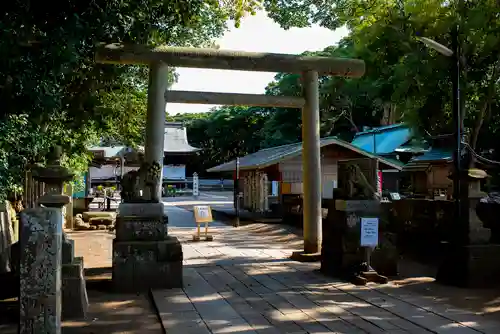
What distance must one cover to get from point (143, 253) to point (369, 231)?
12.6 feet

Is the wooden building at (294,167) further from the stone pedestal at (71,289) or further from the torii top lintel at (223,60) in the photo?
the stone pedestal at (71,289)

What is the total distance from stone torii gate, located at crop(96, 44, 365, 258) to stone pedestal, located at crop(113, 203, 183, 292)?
133cm

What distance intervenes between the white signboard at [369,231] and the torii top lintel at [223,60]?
3.84m

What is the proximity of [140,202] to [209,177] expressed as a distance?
4747 centimetres

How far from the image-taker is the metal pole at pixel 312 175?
10.5 m

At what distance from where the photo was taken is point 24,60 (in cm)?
746

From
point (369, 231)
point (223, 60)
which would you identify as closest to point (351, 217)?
point (369, 231)

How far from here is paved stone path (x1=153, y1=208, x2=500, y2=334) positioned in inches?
231

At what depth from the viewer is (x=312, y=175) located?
10.5 m

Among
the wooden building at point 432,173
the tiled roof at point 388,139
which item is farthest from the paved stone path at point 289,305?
the tiled roof at point 388,139

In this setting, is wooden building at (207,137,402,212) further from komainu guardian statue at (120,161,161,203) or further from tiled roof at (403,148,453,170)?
komainu guardian statue at (120,161,161,203)

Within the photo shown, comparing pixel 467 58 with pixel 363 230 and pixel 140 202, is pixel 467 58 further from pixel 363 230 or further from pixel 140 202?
pixel 140 202

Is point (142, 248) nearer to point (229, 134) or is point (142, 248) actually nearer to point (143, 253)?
point (143, 253)

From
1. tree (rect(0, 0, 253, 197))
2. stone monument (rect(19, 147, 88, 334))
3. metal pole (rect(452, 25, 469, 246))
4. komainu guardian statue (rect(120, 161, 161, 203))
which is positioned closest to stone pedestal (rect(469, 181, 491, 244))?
metal pole (rect(452, 25, 469, 246))
